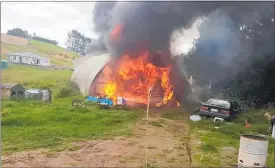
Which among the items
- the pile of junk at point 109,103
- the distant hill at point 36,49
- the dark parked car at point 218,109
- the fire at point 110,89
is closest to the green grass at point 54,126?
the pile of junk at point 109,103

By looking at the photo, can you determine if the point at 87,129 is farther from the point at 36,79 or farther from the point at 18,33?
the point at 18,33

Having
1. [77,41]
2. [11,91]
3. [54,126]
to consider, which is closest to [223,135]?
[54,126]

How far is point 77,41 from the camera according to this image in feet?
338

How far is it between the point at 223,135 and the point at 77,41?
94671mm

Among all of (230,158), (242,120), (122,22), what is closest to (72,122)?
(230,158)

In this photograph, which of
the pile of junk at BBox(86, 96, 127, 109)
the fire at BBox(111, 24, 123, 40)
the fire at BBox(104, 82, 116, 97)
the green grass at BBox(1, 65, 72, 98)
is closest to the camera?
the pile of junk at BBox(86, 96, 127, 109)

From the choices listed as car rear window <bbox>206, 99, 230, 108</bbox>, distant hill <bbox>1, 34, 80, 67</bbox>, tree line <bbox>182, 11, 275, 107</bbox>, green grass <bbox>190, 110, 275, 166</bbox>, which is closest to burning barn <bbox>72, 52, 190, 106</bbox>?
tree line <bbox>182, 11, 275, 107</bbox>

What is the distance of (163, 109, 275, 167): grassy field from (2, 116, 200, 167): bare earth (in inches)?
20.5

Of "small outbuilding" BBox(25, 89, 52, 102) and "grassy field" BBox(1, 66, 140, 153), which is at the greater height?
"small outbuilding" BBox(25, 89, 52, 102)

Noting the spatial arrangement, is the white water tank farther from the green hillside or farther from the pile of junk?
the green hillside

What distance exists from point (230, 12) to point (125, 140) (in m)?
13.1

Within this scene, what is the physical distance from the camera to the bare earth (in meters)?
8.20

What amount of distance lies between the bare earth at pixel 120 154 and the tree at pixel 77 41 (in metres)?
92.7

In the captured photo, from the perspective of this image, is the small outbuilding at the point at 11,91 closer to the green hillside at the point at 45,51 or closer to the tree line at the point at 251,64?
the tree line at the point at 251,64
